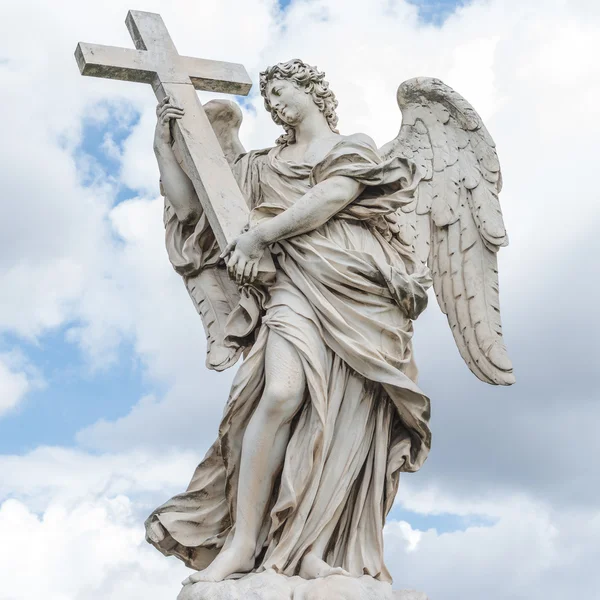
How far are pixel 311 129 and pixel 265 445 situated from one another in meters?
1.84

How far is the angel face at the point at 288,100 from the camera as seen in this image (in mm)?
7461

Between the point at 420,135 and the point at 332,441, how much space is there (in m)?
2.12

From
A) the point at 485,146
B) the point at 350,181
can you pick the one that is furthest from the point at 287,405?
the point at 485,146

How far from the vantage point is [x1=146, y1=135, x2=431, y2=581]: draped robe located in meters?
6.75

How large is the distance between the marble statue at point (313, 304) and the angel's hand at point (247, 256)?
10 millimetres

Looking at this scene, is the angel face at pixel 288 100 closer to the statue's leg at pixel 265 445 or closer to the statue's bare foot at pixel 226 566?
the statue's leg at pixel 265 445

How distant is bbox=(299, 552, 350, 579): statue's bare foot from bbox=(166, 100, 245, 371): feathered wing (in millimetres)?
1158

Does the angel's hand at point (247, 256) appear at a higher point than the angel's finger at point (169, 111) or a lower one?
lower

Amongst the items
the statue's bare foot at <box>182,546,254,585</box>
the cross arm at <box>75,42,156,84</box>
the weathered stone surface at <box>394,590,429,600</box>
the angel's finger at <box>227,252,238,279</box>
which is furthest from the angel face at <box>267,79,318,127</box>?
the weathered stone surface at <box>394,590,429,600</box>

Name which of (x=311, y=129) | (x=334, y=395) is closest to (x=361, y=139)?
(x=311, y=129)

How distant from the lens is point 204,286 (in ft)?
25.1

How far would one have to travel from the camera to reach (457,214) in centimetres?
787

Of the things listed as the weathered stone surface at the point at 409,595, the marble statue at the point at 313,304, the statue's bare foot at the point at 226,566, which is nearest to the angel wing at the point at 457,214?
the marble statue at the point at 313,304

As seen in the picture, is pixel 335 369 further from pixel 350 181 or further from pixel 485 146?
pixel 485 146
